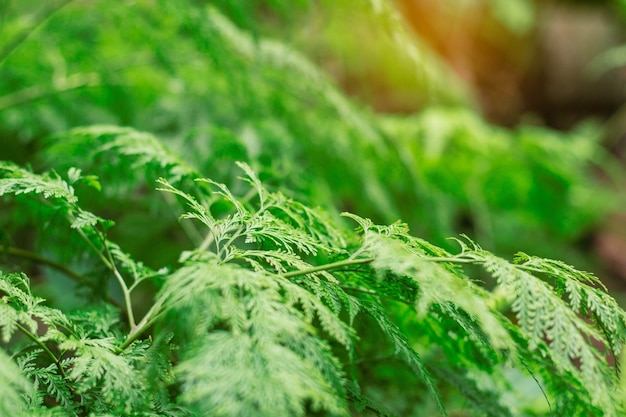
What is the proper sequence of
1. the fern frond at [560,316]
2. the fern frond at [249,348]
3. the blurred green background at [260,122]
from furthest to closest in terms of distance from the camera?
the blurred green background at [260,122], the fern frond at [560,316], the fern frond at [249,348]

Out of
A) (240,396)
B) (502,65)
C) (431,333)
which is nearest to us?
(240,396)

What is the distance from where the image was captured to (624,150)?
17.3 ft

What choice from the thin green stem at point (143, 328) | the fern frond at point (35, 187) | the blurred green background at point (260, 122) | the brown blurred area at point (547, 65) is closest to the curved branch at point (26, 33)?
the blurred green background at point (260, 122)

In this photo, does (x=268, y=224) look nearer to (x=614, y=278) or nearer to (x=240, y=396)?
(x=240, y=396)

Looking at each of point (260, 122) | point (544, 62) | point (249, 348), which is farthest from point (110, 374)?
point (544, 62)

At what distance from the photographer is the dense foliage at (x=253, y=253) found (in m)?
0.50

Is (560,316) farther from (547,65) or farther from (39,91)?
(547,65)

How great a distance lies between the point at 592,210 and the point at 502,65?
8.52 ft

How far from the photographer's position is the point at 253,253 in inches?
22.3

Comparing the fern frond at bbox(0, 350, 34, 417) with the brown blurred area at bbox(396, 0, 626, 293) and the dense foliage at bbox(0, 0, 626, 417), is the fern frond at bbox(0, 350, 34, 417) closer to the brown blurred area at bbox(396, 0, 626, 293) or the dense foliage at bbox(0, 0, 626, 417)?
the dense foliage at bbox(0, 0, 626, 417)

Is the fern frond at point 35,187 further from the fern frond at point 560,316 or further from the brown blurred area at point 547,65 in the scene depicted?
the brown blurred area at point 547,65

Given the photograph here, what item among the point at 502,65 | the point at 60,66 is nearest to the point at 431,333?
the point at 60,66

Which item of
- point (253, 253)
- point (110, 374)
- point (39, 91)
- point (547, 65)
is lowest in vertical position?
point (547, 65)

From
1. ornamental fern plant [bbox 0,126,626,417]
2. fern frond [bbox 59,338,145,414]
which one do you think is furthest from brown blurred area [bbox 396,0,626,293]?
fern frond [bbox 59,338,145,414]
